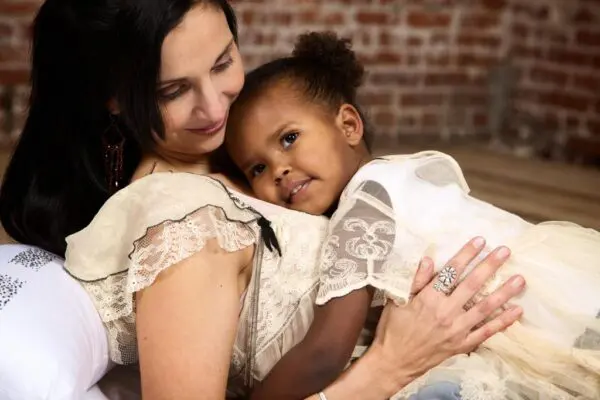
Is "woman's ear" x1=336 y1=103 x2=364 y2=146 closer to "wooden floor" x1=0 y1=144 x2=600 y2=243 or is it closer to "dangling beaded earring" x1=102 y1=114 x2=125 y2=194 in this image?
"dangling beaded earring" x1=102 y1=114 x2=125 y2=194

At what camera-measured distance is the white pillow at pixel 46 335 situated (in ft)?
4.30

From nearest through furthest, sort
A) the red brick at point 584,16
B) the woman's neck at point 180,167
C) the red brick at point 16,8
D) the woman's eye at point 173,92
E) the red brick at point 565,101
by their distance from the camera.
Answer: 1. the woman's eye at point 173,92
2. the woman's neck at point 180,167
3. the red brick at point 16,8
4. the red brick at point 584,16
5. the red brick at point 565,101

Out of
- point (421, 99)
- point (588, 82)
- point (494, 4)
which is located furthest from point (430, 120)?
point (588, 82)

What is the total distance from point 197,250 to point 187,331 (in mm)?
120

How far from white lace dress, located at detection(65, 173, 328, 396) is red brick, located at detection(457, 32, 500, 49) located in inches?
129

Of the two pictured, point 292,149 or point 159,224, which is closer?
point 159,224

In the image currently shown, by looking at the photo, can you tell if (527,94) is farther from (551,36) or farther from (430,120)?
(430,120)

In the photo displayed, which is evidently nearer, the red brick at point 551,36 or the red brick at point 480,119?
the red brick at point 551,36

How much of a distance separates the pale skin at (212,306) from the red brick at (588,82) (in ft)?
9.74

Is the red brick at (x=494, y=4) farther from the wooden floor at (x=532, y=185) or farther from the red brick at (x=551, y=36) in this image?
the wooden floor at (x=532, y=185)

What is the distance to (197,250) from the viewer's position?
1.24 metres

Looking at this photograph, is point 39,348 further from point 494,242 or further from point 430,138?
point 430,138

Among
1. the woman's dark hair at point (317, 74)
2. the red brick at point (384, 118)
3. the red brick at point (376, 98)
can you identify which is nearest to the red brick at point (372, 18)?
the red brick at point (376, 98)

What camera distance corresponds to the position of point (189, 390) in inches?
47.1
